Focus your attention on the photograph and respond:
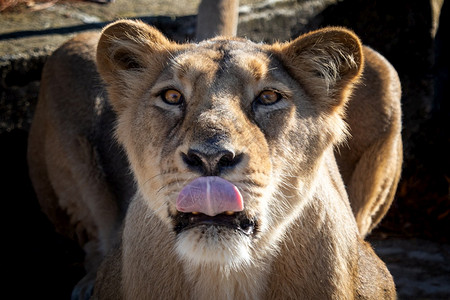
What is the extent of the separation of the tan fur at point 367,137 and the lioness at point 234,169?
84cm

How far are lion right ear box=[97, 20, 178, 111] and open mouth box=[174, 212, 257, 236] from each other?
2.65ft

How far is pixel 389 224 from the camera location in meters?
5.21

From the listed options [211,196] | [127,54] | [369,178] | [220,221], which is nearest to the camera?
[211,196]

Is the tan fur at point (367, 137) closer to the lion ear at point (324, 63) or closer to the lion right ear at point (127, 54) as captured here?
the lion right ear at point (127, 54)

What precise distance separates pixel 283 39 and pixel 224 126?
2849 millimetres

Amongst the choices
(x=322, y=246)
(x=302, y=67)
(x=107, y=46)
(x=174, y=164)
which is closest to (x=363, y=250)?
(x=322, y=246)

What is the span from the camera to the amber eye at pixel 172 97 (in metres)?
2.61

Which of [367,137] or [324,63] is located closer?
[324,63]

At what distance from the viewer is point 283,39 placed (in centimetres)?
501

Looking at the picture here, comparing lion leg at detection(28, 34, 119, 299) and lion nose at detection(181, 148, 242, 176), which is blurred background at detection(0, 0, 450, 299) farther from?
lion nose at detection(181, 148, 242, 176)

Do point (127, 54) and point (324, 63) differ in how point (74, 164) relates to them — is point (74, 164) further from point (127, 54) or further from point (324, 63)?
point (324, 63)

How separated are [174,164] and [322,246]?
2.68ft

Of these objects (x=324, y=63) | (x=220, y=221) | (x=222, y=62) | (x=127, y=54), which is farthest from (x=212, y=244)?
(x=127, y=54)

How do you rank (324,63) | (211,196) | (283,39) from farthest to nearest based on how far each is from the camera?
(283,39)
(324,63)
(211,196)
